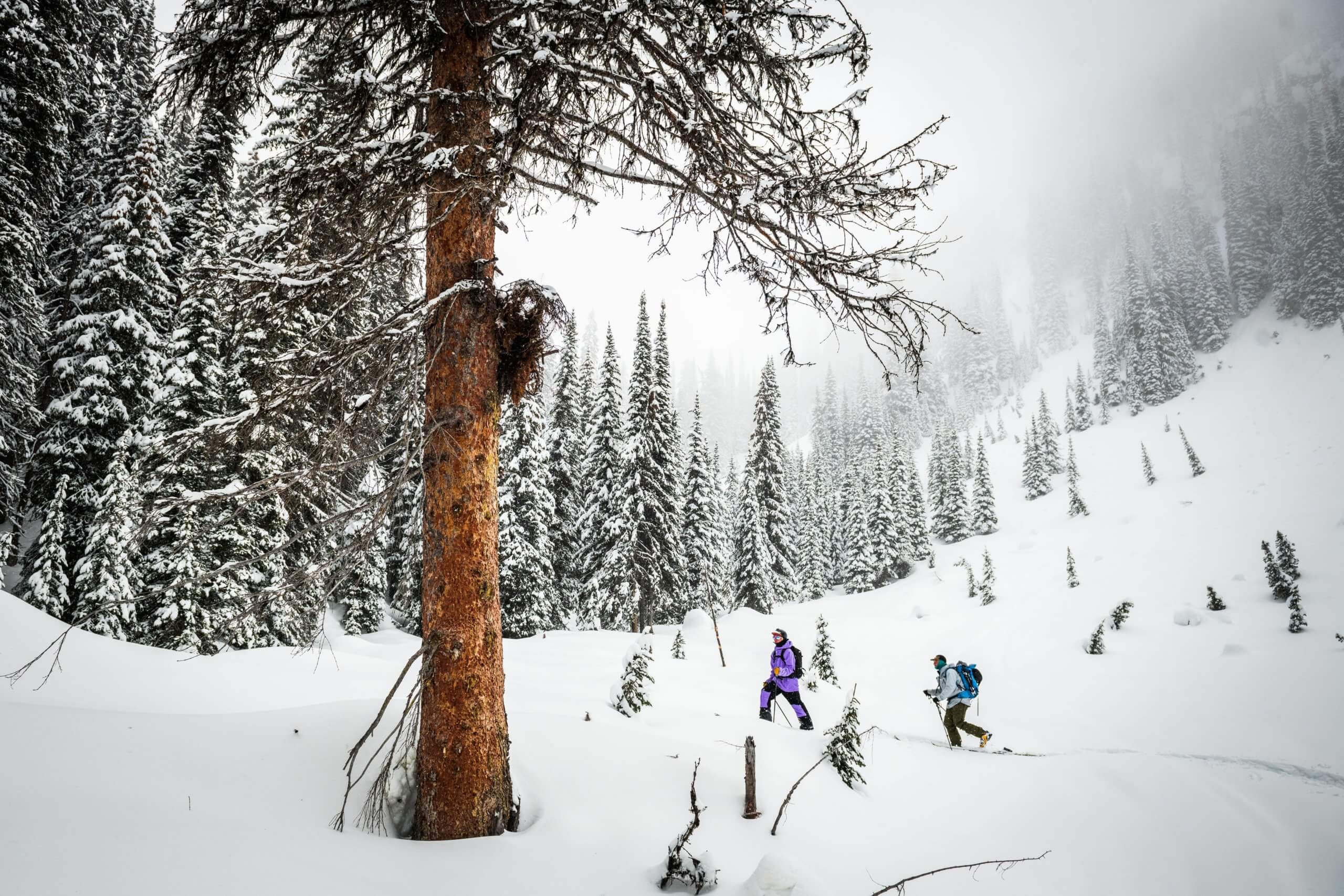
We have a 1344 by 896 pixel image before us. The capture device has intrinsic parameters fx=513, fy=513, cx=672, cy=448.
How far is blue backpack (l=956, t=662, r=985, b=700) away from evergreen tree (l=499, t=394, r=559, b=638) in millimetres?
16341

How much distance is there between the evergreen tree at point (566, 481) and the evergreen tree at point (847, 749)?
20.0m

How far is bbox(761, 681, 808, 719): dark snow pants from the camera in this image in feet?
29.4

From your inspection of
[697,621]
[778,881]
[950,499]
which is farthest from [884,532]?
[778,881]

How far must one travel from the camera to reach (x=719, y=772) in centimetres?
541

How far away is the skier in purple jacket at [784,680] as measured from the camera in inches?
356

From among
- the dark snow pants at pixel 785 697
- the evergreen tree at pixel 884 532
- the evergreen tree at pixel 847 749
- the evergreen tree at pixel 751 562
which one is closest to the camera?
the evergreen tree at pixel 847 749

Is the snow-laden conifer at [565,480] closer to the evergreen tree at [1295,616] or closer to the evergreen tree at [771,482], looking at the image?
the evergreen tree at [771,482]

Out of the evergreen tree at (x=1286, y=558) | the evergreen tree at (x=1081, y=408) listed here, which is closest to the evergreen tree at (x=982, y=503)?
the evergreen tree at (x=1081, y=408)

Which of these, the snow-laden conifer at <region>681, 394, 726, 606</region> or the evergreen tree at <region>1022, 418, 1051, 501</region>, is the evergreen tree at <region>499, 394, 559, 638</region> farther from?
the evergreen tree at <region>1022, 418, 1051, 501</region>

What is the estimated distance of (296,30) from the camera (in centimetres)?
382

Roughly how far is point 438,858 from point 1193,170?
231880mm

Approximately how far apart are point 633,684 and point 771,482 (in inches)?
967

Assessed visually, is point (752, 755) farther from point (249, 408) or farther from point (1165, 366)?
point (1165, 366)

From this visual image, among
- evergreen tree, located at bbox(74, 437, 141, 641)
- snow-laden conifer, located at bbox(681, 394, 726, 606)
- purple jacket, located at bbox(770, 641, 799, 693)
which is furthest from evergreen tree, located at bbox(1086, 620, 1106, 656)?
evergreen tree, located at bbox(74, 437, 141, 641)
